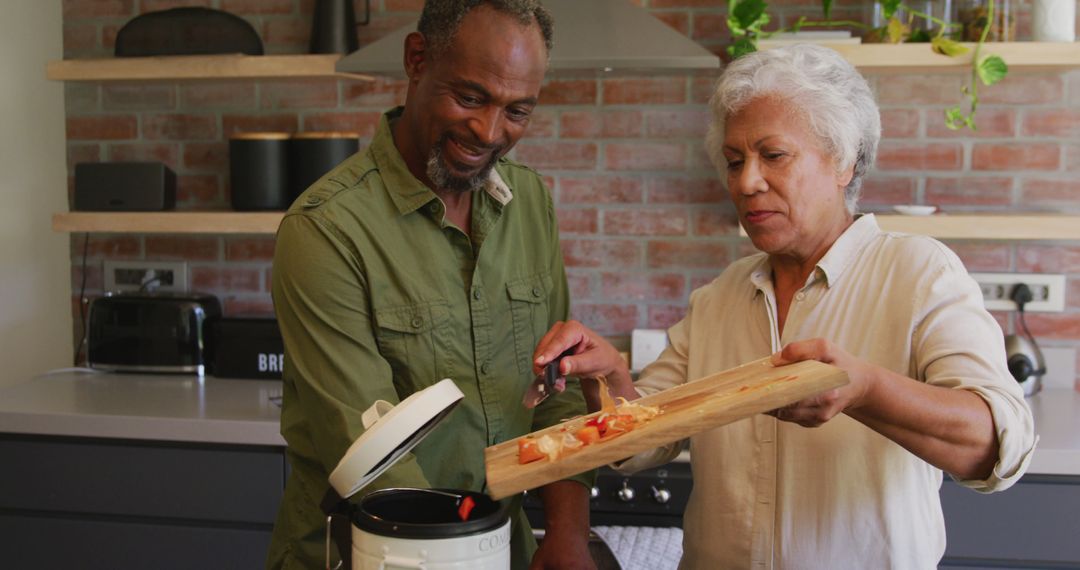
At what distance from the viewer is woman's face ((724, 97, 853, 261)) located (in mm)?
1441

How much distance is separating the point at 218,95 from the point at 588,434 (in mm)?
2327

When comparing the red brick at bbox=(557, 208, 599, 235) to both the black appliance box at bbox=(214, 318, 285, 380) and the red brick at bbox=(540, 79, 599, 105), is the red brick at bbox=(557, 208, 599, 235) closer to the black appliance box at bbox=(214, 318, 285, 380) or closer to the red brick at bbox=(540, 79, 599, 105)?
the red brick at bbox=(540, 79, 599, 105)

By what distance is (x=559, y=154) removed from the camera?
9.89ft

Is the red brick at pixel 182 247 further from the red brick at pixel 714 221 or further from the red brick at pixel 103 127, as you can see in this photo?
the red brick at pixel 714 221

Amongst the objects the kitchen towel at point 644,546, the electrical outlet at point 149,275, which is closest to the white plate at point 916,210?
the kitchen towel at point 644,546

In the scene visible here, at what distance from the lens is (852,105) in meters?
1.46

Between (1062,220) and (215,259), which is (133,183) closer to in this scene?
(215,259)

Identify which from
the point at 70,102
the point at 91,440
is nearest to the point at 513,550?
the point at 91,440

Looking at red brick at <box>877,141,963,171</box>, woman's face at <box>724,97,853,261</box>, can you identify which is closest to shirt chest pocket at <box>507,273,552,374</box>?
woman's face at <box>724,97,853,261</box>

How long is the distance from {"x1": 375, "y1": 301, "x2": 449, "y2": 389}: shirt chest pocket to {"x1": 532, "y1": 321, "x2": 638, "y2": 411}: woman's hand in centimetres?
15

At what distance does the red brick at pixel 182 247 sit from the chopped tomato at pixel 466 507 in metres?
2.27

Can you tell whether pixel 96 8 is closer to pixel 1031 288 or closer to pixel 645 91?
pixel 645 91

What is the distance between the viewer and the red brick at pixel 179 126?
3.18 m

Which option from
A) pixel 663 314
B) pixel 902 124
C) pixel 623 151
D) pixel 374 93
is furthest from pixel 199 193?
pixel 902 124
